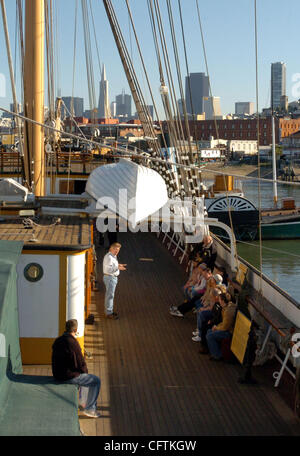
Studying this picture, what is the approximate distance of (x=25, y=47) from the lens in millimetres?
11828

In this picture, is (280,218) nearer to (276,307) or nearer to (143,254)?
(143,254)

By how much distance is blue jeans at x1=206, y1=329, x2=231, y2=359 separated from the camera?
7.34 metres

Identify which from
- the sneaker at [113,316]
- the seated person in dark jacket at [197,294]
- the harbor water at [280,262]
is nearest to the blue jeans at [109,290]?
the sneaker at [113,316]

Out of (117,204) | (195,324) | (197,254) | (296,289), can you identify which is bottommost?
(296,289)

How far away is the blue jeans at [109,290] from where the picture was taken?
8.77 meters

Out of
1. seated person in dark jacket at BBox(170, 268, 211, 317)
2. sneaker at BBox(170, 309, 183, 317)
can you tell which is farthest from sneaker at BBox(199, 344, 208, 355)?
sneaker at BBox(170, 309, 183, 317)

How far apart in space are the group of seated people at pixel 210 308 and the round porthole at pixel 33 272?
2116 millimetres

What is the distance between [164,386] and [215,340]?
1.06m

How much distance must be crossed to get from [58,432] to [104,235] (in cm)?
1088

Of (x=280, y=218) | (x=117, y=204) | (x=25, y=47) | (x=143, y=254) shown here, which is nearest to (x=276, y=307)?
(x=117, y=204)

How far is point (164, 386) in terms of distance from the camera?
657cm

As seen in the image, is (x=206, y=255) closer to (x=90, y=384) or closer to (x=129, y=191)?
(x=129, y=191)

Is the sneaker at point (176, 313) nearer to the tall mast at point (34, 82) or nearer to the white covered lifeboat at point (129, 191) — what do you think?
the white covered lifeboat at point (129, 191)

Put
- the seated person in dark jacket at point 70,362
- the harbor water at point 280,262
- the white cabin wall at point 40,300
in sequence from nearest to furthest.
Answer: the seated person in dark jacket at point 70,362, the white cabin wall at point 40,300, the harbor water at point 280,262
